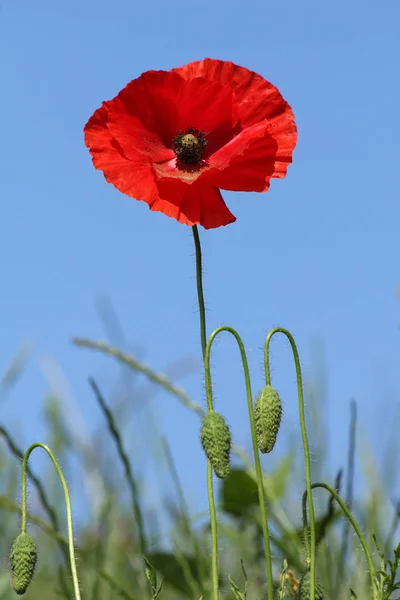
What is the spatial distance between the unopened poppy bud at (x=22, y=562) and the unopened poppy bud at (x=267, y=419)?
37 centimetres

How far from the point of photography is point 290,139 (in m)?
1.92

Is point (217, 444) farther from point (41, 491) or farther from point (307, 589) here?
point (41, 491)

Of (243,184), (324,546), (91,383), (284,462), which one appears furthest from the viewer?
(284,462)

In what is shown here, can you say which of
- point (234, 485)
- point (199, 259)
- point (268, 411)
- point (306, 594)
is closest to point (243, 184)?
point (199, 259)

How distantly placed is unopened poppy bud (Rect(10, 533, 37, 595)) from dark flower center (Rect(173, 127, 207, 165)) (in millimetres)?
761

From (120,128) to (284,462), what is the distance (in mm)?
1314

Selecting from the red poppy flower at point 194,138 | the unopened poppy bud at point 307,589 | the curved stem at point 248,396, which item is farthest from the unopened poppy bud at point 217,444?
the red poppy flower at point 194,138

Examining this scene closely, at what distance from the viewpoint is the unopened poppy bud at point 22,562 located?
158cm

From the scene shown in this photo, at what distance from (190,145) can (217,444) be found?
67 centimetres

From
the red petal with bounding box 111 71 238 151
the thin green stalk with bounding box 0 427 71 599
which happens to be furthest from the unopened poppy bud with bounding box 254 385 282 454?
the red petal with bounding box 111 71 238 151

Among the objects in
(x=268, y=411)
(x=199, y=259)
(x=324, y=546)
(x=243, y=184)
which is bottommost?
(x=324, y=546)

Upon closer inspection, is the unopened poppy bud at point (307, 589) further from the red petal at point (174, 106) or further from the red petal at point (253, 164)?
the red petal at point (174, 106)

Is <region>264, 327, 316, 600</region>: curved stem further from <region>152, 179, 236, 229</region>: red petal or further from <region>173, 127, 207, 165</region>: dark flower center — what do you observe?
<region>173, 127, 207, 165</region>: dark flower center

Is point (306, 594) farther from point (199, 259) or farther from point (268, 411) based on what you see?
point (199, 259)
